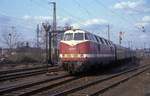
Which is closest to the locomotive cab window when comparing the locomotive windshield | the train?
the train

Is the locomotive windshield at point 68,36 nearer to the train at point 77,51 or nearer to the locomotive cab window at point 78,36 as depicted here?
the train at point 77,51

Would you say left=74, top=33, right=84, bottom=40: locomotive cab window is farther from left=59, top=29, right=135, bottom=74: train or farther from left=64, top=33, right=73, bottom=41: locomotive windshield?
left=64, top=33, right=73, bottom=41: locomotive windshield

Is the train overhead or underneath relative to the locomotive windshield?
underneath

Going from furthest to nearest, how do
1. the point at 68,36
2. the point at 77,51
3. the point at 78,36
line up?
the point at 68,36 → the point at 78,36 → the point at 77,51

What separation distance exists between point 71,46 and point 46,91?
33.5ft

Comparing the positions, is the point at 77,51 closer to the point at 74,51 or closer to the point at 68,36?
the point at 74,51

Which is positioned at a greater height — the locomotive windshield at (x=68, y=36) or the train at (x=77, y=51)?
the locomotive windshield at (x=68, y=36)

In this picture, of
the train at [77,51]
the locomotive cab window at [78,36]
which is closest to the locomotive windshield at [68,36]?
the train at [77,51]

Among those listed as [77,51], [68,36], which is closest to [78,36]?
[68,36]

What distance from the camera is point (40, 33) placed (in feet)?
299

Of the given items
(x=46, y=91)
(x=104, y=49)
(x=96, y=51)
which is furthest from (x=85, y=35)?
(x=46, y=91)

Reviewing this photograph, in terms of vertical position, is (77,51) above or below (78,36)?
below

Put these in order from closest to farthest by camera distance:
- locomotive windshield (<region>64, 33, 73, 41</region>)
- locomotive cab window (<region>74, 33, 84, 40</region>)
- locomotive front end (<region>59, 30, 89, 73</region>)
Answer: locomotive front end (<region>59, 30, 89, 73</region>) → locomotive cab window (<region>74, 33, 84, 40</region>) → locomotive windshield (<region>64, 33, 73, 41</region>)

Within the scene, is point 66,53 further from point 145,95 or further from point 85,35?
point 145,95
